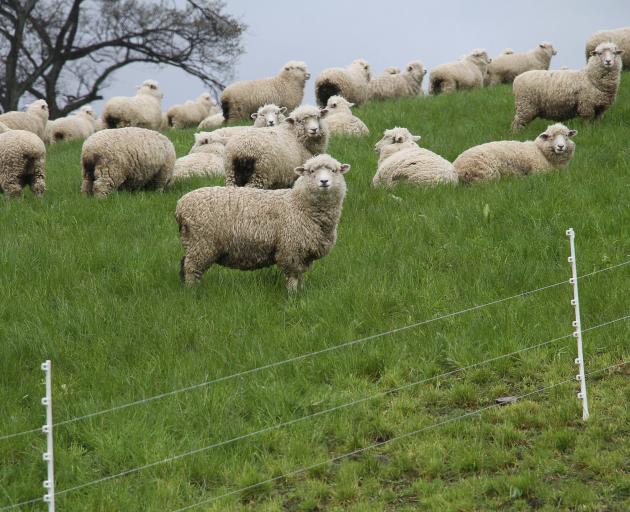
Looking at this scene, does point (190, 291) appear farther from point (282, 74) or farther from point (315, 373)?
point (282, 74)

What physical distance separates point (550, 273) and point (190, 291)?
320 centimetres

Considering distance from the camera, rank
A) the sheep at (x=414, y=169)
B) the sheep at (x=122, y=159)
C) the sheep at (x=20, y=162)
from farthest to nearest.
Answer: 1. the sheep at (x=20, y=162)
2. the sheep at (x=122, y=159)
3. the sheep at (x=414, y=169)

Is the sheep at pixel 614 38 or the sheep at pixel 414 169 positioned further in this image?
the sheep at pixel 614 38

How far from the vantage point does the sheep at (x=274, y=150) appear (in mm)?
11172

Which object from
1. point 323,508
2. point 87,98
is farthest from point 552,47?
point 323,508

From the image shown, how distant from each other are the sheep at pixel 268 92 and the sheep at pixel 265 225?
435 inches

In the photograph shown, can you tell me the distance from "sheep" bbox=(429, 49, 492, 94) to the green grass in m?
12.3

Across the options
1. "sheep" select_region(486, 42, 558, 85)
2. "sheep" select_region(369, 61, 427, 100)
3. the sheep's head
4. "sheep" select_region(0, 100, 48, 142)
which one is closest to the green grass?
the sheep's head

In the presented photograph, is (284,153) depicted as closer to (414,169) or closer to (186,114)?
(414,169)

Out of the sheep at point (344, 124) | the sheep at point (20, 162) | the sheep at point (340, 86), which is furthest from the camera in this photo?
the sheep at point (340, 86)

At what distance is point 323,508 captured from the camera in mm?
5652

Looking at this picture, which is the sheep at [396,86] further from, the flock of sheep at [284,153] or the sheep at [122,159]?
the sheep at [122,159]

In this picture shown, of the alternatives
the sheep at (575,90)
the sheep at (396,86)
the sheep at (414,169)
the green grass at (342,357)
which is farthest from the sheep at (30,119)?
the sheep at (575,90)

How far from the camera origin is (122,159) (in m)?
12.3
